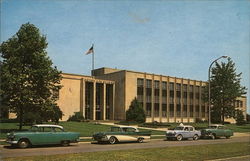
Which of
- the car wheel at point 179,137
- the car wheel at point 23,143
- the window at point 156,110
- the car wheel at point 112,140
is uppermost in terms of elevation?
the window at point 156,110

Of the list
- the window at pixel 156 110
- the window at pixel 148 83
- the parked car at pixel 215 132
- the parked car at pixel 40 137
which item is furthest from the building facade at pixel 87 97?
the parked car at pixel 40 137

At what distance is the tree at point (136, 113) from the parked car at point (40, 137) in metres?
40.5

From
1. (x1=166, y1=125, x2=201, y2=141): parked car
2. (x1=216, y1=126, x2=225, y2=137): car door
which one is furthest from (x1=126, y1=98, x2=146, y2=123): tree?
(x1=166, y1=125, x2=201, y2=141): parked car

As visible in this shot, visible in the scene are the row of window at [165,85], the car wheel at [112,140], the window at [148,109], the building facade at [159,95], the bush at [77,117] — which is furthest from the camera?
the window at [148,109]

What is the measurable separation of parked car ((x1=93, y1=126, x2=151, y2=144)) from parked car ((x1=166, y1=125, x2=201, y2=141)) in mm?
3667

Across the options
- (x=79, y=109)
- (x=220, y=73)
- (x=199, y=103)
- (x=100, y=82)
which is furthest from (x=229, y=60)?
(x=79, y=109)

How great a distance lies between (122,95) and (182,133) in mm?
36948

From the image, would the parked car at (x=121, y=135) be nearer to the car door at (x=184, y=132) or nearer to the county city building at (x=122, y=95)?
the car door at (x=184, y=132)

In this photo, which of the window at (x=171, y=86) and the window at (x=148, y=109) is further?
the window at (x=171, y=86)

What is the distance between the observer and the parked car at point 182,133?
30.5 meters

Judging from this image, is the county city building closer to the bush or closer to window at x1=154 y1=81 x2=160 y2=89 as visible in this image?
window at x1=154 y1=81 x2=160 y2=89

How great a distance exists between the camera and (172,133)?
1201 inches

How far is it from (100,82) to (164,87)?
1696 cm

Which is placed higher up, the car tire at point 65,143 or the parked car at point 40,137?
the parked car at point 40,137
